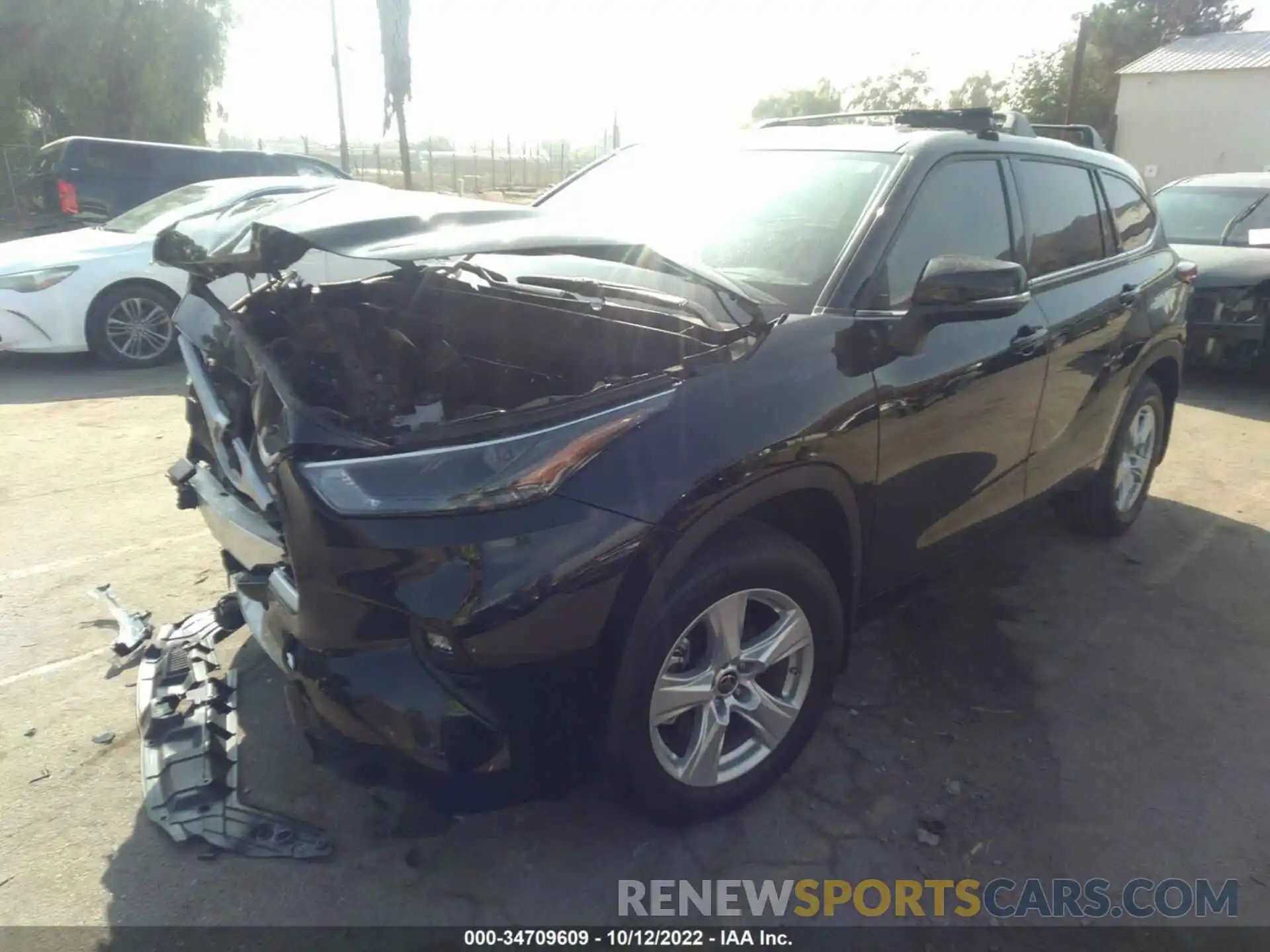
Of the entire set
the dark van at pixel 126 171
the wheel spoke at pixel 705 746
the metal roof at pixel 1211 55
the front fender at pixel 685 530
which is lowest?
the wheel spoke at pixel 705 746

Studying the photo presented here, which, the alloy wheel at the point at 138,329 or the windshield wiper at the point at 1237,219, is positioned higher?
the windshield wiper at the point at 1237,219

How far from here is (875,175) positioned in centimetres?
308

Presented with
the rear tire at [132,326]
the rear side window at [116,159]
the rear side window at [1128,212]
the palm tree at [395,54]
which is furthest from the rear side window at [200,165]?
the palm tree at [395,54]

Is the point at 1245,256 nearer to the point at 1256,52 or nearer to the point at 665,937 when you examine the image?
the point at 665,937

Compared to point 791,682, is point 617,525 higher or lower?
higher

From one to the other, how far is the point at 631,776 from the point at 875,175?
208 centimetres

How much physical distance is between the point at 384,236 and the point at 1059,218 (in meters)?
2.92

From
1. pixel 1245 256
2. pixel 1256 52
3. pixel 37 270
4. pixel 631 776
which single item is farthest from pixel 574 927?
pixel 1256 52

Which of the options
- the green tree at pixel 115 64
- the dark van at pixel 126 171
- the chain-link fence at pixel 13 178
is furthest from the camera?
→ the chain-link fence at pixel 13 178

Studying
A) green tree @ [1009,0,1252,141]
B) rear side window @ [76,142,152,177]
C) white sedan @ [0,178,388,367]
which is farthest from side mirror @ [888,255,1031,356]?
green tree @ [1009,0,1252,141]

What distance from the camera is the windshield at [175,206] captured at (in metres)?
7.85

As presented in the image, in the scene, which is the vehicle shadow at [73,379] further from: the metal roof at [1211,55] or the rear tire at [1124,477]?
the metal roof at [1211,55]

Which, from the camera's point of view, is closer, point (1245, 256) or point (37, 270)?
point (37, 270)

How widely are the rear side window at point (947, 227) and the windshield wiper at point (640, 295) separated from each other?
1.98ft
